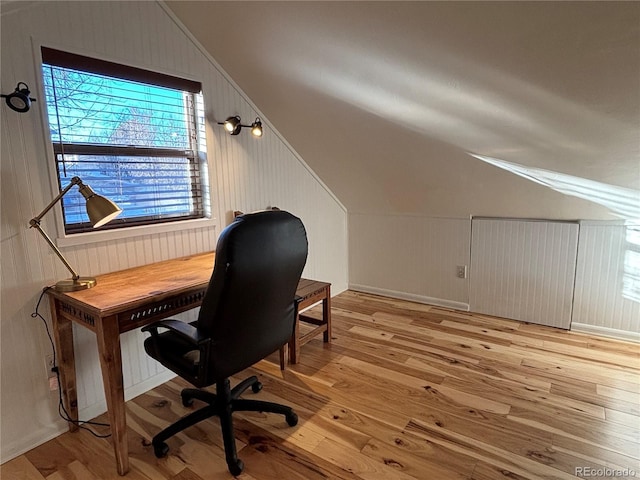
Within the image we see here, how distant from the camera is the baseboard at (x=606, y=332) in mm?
2744

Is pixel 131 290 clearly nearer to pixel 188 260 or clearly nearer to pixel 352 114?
pixel 188 260

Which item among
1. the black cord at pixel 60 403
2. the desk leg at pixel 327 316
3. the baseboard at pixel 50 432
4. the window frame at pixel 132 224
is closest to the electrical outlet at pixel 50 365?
the black cord at pixel 60 403

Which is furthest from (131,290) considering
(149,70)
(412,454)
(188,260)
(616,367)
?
(616,367)

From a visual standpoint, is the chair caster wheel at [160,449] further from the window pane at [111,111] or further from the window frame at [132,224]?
the window pane at [111,111]

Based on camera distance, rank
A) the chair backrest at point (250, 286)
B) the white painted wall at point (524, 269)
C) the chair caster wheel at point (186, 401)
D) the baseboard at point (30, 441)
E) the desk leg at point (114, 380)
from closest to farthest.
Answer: the chair backrest at point (250, 286)
the desk leg at point (114, 380)
the baseboard at point (30, 441)
the chair caster wheel at point (186, 401)
the white painted wall at point (524, 269)

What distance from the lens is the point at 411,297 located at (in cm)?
370

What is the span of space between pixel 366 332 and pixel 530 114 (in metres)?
1.90

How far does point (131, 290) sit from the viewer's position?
1729 millimetres

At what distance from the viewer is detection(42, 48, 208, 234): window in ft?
6.13

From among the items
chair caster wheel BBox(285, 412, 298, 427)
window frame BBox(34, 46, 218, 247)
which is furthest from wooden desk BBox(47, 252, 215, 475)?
chair caster wheel BBox(285, 412, 298, 427)

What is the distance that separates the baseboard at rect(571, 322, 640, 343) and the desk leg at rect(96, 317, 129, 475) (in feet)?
10.5

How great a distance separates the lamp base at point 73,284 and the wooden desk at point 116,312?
0.03 meters

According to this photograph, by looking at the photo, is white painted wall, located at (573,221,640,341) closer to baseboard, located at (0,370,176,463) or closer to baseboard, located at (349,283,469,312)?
baseboard, located at (349,283,469,312)

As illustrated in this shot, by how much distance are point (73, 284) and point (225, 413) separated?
3.10 feet
